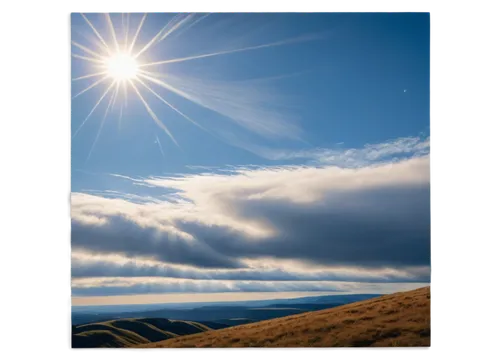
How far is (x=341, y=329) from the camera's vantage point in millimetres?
7277

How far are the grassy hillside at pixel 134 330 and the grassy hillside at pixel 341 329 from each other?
17 cm

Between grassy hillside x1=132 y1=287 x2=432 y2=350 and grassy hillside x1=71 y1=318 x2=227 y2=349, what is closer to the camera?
grassy hillside x1=132 y1=287 x2=432 y2=350

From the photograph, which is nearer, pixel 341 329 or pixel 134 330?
pixel 341 329

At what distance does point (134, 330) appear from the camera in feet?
24.5

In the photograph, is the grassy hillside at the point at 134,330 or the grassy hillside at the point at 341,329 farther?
the grassy hillside at the point at 134,330

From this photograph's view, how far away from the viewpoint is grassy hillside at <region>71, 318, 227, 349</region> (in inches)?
274

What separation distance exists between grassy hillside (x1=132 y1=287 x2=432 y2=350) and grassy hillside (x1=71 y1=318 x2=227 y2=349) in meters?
0.17

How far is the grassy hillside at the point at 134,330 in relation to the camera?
22.8 feet

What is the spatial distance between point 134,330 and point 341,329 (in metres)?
3.37

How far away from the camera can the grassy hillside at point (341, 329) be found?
6.66 meters
